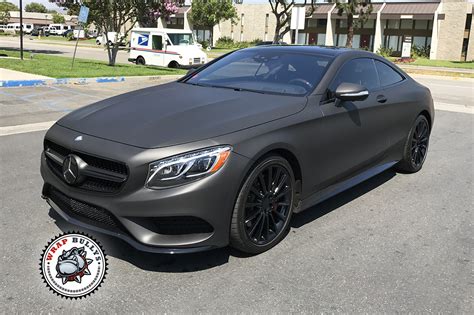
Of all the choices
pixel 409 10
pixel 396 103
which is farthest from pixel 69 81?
pixel 409 10

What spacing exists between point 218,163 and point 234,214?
40 cm

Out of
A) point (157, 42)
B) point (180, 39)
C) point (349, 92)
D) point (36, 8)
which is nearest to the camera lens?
point (349, 92)

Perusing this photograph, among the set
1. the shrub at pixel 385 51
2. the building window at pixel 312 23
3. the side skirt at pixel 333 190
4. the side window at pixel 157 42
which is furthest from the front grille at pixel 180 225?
the building window at pixel 312 23

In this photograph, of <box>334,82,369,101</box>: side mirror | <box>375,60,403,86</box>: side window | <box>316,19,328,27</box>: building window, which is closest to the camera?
<box>334,82,369,101</box>: side mirror

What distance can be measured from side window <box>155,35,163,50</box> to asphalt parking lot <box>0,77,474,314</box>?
1959 cm

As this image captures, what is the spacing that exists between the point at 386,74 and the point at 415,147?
1.12 m

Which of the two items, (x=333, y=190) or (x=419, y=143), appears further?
(x=419, y=143)

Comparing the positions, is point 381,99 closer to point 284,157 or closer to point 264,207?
point 284,157

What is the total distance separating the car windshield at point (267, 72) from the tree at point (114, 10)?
1591cm

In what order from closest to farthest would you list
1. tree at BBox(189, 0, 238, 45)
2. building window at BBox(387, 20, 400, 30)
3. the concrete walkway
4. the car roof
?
the car roof
the concrete walkway
building window at BBox(387, 20, 400, 30)
tree at BBox(189, 0, 238, 45)

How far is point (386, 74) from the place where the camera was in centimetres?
544

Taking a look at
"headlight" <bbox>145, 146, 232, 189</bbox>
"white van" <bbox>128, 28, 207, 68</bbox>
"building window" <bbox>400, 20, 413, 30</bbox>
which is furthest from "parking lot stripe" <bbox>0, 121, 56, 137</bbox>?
"building window" <bbox>400, 20, 413, 30</bbox>

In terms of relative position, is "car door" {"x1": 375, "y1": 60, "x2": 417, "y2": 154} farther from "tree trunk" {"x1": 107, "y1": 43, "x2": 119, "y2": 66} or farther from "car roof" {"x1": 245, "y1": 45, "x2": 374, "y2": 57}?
"tree trunk" {"x1": 107, "y1": 43, "x2": 119, "y2": 66}

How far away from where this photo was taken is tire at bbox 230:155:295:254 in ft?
11.1
